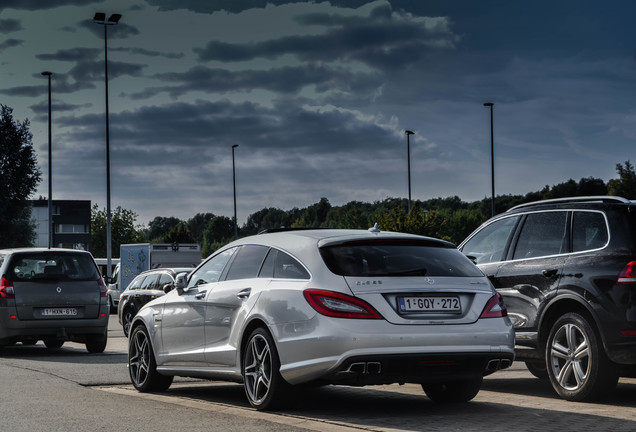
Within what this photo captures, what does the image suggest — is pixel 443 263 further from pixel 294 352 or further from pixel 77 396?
pixel 77 396

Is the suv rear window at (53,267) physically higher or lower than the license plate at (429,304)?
higher

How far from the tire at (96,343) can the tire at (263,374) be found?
28.7 ft

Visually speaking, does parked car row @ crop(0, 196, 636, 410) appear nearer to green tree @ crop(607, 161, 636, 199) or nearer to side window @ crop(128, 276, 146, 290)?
side window @ crop(128, 276, 146, 290)

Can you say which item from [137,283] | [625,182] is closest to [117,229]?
[625,182]

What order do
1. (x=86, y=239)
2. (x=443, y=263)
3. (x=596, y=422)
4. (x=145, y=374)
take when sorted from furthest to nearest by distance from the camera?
(x=86, y=239), (x=145, y=374), (x=443, y=263), (x=596, y=422)

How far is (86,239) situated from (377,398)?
141730 millimetres

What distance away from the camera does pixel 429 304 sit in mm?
7977

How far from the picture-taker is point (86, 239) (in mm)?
147250

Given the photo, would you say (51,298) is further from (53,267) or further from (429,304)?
(429,304)

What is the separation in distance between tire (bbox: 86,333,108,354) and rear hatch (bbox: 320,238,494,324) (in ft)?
31.2

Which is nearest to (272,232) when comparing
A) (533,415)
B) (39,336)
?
(533,415)

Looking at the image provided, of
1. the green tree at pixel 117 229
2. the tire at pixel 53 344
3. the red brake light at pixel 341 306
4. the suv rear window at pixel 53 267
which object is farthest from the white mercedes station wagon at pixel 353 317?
the green tree at pixel 117 229

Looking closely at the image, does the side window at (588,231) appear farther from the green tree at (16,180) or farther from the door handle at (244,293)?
the green tree at (16,180)

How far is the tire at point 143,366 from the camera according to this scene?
10538 millimetres
